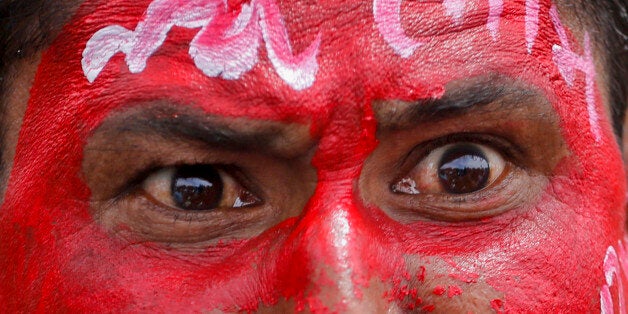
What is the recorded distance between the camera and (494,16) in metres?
2.15

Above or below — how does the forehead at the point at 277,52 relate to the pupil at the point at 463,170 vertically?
above

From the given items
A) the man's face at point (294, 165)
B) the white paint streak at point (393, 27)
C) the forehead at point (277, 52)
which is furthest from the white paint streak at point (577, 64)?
the white paint streak at point (393, 27)

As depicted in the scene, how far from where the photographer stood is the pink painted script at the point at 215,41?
2006 mm

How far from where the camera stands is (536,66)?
216cm

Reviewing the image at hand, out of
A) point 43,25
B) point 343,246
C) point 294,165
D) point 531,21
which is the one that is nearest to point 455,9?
point 531,21

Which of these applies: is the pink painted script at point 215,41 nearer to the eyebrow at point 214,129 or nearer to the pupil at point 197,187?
the eyebrow at point 214,129

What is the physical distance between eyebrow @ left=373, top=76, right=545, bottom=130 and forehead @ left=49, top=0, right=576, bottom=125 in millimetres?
21

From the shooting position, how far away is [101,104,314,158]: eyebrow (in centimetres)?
200

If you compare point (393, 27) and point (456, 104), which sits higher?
point (393, 27)

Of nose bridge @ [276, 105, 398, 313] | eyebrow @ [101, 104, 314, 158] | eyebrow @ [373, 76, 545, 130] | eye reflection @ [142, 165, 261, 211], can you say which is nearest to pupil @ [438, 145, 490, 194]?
eyebrow @ [373, 76, 545, 130]

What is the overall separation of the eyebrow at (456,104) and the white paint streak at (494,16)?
5.5 inches

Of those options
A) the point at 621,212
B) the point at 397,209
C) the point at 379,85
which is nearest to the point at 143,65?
the point at 379,85

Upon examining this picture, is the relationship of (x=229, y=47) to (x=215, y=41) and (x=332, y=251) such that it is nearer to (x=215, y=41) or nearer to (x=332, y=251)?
(x=215, y=41)

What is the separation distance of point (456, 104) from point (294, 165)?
435 mm
